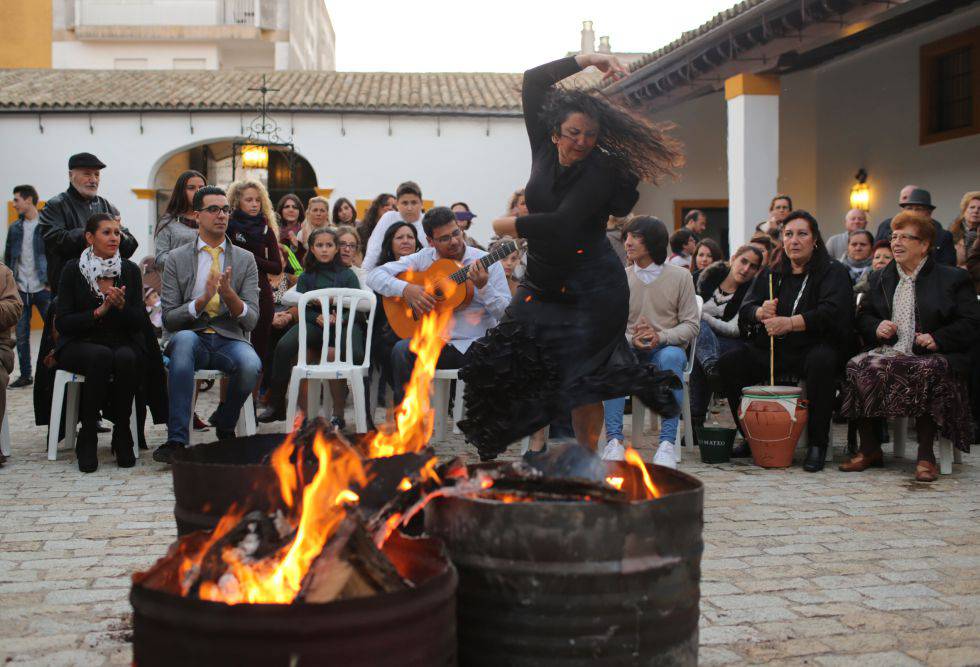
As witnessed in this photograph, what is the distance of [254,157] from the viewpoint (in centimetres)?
2050

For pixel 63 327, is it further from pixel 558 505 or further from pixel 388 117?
pixel 388 117

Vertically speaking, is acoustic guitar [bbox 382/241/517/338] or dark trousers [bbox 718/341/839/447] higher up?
acoustic guitar [bbox 382/241/517/338]

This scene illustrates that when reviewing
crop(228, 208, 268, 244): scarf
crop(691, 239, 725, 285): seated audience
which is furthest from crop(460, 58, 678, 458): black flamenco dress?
crop(691, 239, 725, 285): seated audience

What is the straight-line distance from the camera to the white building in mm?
38344

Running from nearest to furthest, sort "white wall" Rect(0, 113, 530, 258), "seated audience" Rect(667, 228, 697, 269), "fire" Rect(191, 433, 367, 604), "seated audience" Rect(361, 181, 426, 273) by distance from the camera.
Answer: "fire" Rect(191, 433, 367, 604) → "seated audience" Rect(361, 181, 426, 273) → "seated audience" Rect(667, 228, 697, 269) → "white wall" Rect(0, 113, 530, 258)

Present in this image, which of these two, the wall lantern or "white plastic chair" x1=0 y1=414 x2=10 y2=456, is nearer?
"white plastic chair" x1=0 y1=414 x2=10 y2=456

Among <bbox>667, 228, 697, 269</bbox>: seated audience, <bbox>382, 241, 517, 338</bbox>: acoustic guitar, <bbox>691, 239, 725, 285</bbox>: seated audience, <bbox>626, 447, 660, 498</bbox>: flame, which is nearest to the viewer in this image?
<bbox>626, 447, 660, 498</bbox>: flame

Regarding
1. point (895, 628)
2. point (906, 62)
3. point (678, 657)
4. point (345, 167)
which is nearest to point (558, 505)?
point (678, 657)

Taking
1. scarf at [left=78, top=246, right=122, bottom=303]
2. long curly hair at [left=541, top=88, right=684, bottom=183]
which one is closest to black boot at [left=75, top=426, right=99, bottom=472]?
scarf at [left=78, top=246, right=122, bottom=303]

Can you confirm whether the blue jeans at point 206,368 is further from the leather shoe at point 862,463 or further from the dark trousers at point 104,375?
the leather shoe at point 862,463

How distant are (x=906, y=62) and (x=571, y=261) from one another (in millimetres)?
13293

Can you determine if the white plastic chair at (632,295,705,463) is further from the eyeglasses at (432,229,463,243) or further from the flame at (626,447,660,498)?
the flame at (626,447,660,498)

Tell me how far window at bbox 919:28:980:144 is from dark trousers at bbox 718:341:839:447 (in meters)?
8.37

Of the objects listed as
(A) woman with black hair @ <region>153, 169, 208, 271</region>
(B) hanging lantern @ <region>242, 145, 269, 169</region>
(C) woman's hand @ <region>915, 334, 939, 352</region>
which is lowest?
(C) woman's hand @ <region>915, 334, 939, 352</region>
